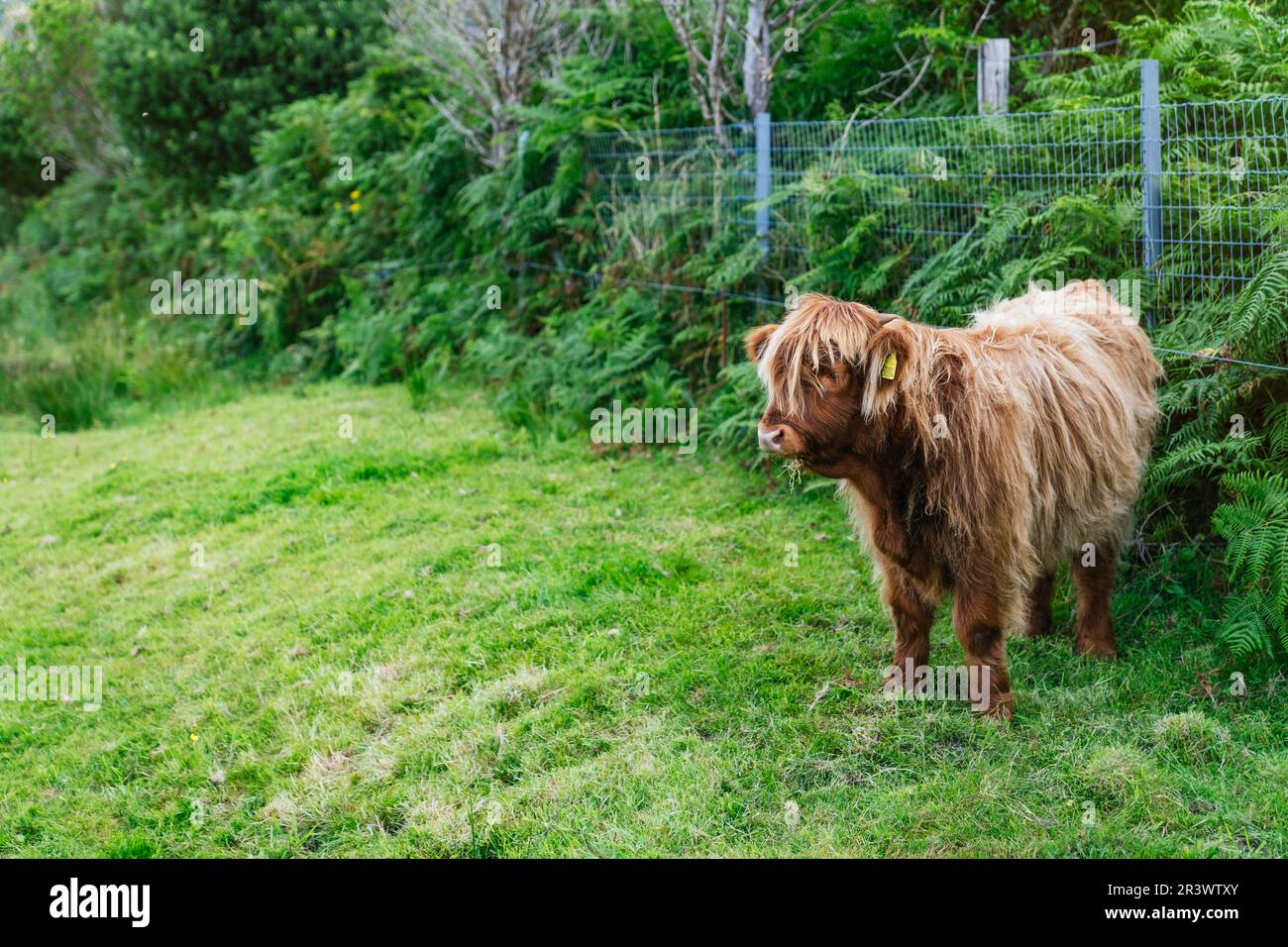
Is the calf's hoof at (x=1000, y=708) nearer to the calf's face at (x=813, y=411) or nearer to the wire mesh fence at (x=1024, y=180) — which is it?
the calf's face at (x=813, y=411)

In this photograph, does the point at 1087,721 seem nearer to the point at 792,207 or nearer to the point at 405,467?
the point at 792,207

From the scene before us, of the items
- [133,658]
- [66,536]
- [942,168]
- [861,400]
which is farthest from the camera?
[66,536]

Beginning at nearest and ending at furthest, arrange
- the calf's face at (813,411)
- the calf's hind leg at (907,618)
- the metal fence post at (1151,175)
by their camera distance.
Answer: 1. the calf's face at (813,411)
2. the calf's hind leg at (907,618)
3. the metal fence post at (1151,175)

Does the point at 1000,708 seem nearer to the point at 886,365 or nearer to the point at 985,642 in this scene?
the point at 985,642

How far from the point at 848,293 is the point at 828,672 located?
9.43ft

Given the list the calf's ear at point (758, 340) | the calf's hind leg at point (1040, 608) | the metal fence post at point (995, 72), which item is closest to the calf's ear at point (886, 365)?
the calf's ear at point (758, 340)

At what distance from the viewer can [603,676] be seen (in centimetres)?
441

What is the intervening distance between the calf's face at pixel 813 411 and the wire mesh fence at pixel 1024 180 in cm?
219

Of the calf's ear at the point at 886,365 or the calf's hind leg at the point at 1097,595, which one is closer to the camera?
the calf's ear at the point at 886,365

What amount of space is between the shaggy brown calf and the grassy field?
42cm

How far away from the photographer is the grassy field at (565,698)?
3459 mm

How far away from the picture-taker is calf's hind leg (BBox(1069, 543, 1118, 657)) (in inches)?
173

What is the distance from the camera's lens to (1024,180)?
5.78m

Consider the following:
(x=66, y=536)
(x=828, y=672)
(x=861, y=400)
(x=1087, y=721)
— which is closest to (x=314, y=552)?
(x=66, y=536)
